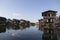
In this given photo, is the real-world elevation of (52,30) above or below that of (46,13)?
below

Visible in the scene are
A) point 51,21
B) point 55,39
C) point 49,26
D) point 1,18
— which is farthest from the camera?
point 1,18

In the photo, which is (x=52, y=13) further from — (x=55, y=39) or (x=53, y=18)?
(x=55, y=39)

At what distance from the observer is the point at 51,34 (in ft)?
135

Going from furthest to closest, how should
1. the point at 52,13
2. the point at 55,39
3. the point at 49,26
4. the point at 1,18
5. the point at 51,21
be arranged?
the point at 1,18 < the point at 52,13 < the point at 51,21 < the point at 49,26 < the point at 55,39

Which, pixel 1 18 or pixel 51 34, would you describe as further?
pixel 1 18

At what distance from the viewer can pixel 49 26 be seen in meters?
39.2

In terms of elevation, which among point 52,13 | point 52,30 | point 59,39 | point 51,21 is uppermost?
point 52,13

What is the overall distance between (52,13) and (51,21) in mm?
7447

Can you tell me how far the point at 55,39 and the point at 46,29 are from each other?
5.11 m

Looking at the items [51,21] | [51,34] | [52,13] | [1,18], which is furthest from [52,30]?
[1,18]

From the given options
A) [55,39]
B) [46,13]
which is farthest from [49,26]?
[46,13]

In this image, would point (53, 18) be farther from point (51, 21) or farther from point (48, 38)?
point (48, 38)

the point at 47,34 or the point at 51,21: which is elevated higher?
the point at 51,21

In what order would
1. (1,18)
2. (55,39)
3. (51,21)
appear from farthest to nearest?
1. (1,18)
2. (51,21)
3. (55,39)
